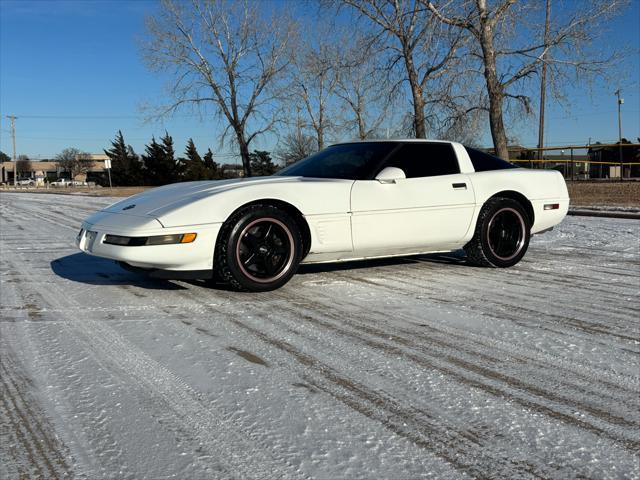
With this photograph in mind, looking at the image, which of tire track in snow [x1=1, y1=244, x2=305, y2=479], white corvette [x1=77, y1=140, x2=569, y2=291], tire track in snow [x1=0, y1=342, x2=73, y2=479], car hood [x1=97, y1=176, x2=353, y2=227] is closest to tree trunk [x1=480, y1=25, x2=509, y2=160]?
white corvette [x1=77, y1=140, x2=569, y2=291]

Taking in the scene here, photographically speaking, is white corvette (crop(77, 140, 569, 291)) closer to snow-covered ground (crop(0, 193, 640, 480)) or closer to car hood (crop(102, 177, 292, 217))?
car hood (crop(102, 177, 292, 217))

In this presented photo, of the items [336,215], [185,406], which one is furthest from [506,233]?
[185,406]

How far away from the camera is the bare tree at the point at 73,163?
360 feet

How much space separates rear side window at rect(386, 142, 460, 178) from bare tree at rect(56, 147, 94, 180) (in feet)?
373

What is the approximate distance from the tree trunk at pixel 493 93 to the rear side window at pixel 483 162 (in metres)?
10.4

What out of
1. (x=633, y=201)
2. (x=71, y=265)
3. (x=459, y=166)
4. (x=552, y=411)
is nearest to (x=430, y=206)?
(x=459, y=166)

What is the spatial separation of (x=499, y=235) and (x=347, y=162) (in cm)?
171

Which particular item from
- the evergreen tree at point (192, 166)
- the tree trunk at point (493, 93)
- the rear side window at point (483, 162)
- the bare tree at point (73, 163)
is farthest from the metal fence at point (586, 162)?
the bare tree at point (73, 163)

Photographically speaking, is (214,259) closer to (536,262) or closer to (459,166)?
(459,166)

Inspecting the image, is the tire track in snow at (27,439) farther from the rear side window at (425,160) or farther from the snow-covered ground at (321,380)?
the rear side window at (425,160)

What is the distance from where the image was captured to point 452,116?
61.7 ft

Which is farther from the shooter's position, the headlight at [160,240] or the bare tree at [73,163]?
the bare tree at [73,163]

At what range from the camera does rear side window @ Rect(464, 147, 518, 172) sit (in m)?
5.73

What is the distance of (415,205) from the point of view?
16.9ft
